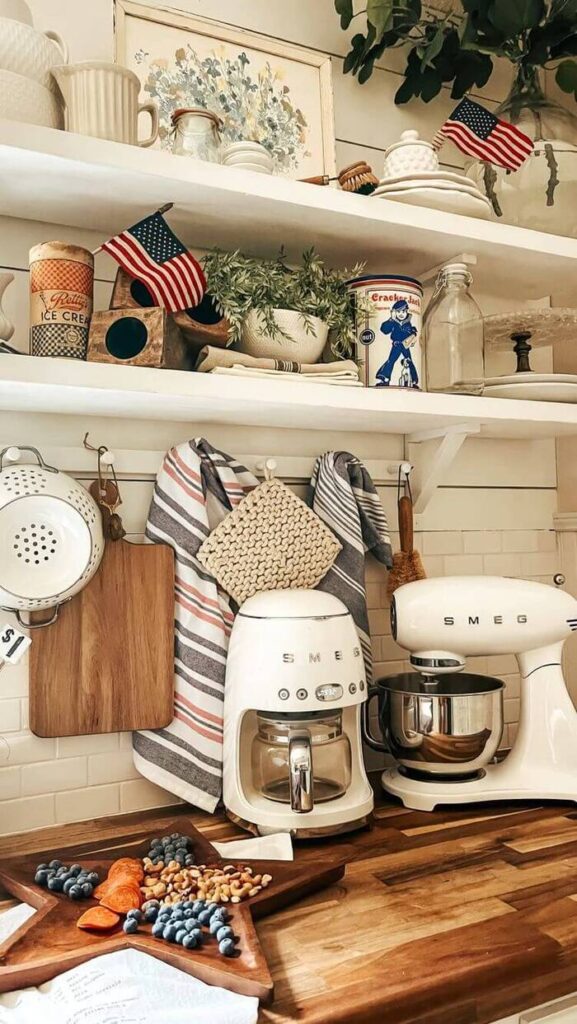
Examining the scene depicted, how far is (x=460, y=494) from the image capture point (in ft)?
5.73

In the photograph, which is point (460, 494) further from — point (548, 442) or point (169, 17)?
point (169, 17)

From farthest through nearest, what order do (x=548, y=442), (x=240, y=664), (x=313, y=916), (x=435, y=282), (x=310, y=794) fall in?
(x=548, y=442) → (x=435, y=282) → (x=240, y=664) → (x=310, y=794) → (x=313, y=916)

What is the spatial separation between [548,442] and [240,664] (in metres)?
0.95

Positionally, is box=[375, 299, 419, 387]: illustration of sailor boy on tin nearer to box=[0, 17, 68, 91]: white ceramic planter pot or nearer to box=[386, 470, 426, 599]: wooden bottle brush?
box=[386, 470, 426, 599]: wooden bottle brush

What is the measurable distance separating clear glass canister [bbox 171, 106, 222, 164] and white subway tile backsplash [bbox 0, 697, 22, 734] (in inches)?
35.0

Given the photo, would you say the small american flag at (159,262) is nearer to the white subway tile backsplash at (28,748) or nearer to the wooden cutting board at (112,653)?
the wooden cutting board at (112,653)

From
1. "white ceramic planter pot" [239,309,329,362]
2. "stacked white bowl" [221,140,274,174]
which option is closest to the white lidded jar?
"white ceramic planter pot" [239,309,329,362]

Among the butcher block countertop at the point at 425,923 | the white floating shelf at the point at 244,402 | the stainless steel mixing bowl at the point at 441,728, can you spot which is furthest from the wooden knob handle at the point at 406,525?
the butcher block countertop at the point at 425,923

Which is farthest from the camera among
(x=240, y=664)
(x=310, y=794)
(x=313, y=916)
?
(x=240, y=664)

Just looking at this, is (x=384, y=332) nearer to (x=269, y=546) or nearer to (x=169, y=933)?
(x=269, y=546)

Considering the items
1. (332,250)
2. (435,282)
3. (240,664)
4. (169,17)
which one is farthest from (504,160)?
(240,664)

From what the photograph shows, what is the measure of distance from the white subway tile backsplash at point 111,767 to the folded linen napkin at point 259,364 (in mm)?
648

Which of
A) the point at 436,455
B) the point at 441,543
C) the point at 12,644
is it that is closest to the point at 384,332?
the point at 436,455

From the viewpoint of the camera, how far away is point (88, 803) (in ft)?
4.49
